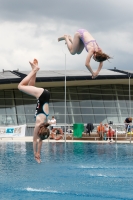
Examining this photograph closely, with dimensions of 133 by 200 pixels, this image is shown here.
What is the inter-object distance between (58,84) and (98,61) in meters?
34.8

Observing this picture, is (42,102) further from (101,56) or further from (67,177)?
(67,177)

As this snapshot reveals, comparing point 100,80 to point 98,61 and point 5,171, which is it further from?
point 98,61

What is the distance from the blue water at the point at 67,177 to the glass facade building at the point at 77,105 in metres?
23.6

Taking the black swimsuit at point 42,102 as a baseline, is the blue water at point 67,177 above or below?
below

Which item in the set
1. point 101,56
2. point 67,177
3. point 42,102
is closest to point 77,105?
point 67,177

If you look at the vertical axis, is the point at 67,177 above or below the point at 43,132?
below

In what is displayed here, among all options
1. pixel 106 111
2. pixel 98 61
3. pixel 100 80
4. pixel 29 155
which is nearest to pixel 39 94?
pixel 98 61

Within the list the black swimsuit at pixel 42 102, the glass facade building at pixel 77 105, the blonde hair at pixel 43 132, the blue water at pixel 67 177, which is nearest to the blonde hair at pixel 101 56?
the black swimsuit at pixel 42 102

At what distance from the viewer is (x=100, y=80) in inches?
1604

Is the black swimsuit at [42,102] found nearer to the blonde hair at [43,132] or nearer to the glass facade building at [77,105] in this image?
the blonde hair at [43,132]

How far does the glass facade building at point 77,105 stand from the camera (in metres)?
42.1

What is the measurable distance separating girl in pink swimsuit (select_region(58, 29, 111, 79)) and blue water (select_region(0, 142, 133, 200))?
376cm

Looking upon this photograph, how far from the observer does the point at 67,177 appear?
12891 mm

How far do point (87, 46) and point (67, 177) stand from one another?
254 inches
